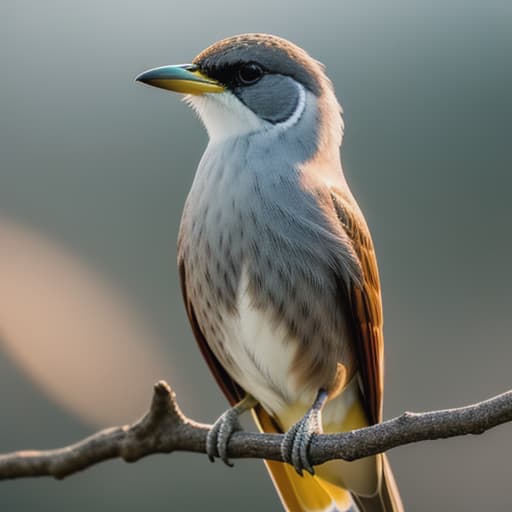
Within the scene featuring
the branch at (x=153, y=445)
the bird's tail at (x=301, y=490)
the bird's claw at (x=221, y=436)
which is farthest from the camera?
the bird's tail at (x=301, y=490)

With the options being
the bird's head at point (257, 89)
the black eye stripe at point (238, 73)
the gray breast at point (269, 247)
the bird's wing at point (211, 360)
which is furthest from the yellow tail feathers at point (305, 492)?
the black eye stripe at point (238, 73)

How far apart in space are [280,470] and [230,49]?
59.0 inches

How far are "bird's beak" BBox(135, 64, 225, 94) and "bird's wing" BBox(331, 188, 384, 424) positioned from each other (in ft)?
1.74

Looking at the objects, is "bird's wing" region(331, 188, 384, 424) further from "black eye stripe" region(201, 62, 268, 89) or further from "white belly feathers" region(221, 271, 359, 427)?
"black eye stripe" region(201, 62, 268, 89)

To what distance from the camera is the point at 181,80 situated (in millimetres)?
3105

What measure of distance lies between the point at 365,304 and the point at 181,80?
0.93m

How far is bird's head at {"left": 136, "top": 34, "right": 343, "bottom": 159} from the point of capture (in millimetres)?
3217

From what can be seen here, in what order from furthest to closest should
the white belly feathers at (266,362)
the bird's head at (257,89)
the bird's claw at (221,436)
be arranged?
the bird's head at (257,89) < the white belly feathers at (266,362) < the bird's claw at (221,436)

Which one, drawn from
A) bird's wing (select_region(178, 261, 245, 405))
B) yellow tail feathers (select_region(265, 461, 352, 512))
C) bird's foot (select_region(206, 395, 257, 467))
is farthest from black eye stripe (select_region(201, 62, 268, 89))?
yellow tail feathers (select_region(265, 461, 352, 512))

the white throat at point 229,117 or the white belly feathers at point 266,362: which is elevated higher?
the white throat at point 229,117

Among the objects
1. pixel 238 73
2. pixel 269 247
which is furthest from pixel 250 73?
pixel 269 247

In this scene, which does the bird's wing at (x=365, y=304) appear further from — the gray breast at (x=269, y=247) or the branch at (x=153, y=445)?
the branch at (x=153, y=445)

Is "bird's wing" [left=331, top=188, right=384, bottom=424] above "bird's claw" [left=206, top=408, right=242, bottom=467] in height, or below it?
above

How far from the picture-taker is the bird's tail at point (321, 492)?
3.45 meters
